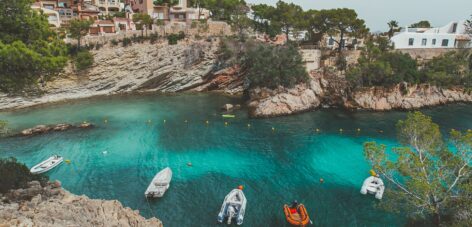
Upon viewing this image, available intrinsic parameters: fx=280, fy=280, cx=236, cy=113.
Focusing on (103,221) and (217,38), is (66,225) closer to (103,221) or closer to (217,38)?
(103,221)

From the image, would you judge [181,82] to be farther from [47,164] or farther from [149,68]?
[47,164]

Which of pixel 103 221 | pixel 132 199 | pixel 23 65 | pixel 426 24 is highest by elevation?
pixel 426 24

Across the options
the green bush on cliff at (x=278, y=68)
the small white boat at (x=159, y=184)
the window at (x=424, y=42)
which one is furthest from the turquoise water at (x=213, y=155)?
the window at (x=424, y=42)

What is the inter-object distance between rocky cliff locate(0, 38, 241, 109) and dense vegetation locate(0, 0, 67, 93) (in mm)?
41175

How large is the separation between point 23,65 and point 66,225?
11996 mm

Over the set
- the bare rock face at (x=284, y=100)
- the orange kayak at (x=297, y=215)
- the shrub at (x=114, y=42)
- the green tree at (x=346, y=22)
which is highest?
the green tree at (x=346, y=22)

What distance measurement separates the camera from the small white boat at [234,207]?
2064 centimetres

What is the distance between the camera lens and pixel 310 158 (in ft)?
102

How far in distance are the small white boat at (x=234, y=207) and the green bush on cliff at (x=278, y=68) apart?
28.5m

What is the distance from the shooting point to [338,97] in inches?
1954

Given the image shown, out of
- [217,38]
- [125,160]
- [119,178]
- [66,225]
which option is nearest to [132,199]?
[119,178]

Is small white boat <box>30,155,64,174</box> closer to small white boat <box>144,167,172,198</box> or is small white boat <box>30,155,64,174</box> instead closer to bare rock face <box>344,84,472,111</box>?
small white boat <box>144,167,172,198</box>

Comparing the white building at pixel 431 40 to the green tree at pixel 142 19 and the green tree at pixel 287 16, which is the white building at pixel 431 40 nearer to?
the green tree at pixel 287 16

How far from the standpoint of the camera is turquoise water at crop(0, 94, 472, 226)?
2262cm
